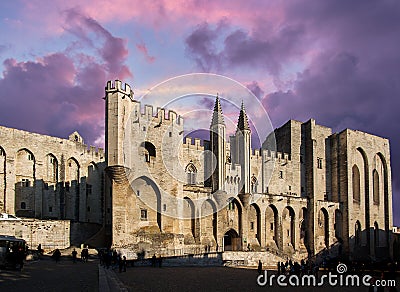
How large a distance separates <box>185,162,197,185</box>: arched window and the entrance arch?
6.39 meters

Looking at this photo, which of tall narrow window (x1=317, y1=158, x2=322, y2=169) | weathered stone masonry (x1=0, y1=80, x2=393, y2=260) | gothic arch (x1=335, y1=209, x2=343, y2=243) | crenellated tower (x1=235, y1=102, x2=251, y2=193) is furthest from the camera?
tall narrow window (x1=317, y1=158, x2=322, y2=169)

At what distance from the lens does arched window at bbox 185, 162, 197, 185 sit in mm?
54750

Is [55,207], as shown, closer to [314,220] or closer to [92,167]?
[92,167]

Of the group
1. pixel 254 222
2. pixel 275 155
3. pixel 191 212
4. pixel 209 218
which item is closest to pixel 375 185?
pixel 275 155

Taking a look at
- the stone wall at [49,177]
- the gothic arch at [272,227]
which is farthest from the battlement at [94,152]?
the gothic arch at [272,227]

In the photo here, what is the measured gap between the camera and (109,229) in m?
45.7

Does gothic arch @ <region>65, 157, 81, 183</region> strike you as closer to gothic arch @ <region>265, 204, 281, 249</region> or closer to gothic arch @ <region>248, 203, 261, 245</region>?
gothic arch @ <region>248, 203, 261, 245</region>

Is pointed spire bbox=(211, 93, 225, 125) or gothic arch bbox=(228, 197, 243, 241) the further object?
gothic arch bbox=(228, 197, 243, 241)

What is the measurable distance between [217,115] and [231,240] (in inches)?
514

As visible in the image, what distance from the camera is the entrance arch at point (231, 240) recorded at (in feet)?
174

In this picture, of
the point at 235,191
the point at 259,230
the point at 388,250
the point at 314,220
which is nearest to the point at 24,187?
the point at 235,191

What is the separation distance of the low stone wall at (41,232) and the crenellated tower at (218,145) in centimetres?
1475

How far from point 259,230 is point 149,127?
→ 18.0m

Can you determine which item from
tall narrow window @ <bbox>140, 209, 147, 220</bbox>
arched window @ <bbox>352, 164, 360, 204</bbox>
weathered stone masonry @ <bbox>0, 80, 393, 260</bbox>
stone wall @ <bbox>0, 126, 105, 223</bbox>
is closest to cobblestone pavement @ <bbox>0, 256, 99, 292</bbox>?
weathered stone masonry @ <bbox>0, 80, 393, 260</bbox>
